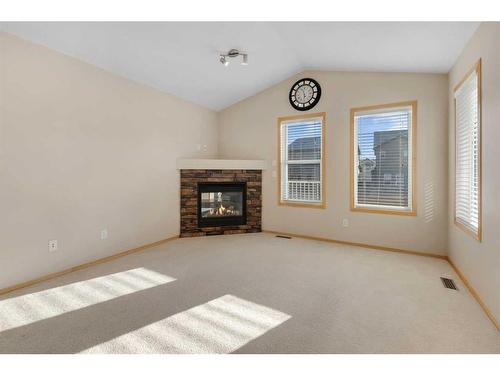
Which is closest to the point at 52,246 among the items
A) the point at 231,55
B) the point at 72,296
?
the point at 72,296

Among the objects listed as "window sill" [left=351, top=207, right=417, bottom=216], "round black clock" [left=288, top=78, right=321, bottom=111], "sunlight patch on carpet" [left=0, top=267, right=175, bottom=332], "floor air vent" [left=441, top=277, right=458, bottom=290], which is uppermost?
"round black clock" [left=288, top=78, right=321, bottom=111]

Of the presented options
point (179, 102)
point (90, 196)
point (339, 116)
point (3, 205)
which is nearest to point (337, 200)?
point (339, 116)

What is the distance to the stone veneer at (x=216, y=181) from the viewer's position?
443 cm

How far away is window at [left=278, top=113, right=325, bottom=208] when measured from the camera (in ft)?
14.1

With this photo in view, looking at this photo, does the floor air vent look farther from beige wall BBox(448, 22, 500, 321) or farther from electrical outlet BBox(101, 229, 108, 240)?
electrical outlet BBox(101, 229, 108, 240)

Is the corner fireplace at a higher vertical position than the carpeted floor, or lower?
higher

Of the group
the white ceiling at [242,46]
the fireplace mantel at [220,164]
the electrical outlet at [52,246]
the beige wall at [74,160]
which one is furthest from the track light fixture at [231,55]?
the electrical outlet at [52,246]

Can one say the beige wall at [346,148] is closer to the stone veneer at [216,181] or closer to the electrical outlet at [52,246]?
the stone veneer at [216,181]

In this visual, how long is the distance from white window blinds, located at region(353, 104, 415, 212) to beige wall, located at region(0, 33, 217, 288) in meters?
3.03

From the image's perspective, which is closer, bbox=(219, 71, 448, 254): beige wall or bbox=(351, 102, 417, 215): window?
bbox=(219, 71, 448, 254): beige wall

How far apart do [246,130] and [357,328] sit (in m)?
3.85

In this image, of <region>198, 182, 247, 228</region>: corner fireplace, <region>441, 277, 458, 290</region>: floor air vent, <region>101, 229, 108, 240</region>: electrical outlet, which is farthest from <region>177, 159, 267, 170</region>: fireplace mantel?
<region>441, 277, 458, 290</region>: floor air vent

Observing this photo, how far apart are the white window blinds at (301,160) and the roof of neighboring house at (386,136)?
0.81m

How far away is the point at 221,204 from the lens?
469cm
